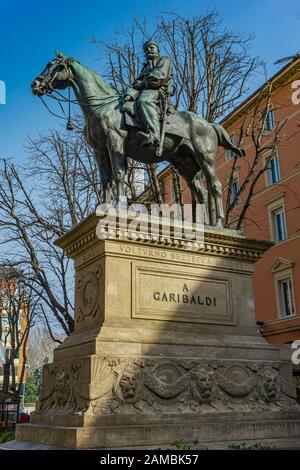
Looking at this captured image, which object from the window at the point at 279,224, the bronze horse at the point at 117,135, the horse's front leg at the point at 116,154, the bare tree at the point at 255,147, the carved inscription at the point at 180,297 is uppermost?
the window at the point at 279,224

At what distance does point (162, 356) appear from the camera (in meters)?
7.44

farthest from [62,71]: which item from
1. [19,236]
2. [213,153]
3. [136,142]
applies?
[19,236]

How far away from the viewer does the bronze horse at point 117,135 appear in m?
8.76

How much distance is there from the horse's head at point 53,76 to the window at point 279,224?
26288 mm

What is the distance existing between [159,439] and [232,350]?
2085 millimetres

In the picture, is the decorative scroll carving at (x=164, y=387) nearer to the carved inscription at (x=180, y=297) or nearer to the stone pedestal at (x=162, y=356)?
the stone pedestal at (x=162, y=356)

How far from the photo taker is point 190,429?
702 centimetres

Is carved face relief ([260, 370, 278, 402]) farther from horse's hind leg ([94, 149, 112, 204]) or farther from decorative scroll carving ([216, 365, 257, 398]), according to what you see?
horse's hind leg ([94, 149, 112, 204])

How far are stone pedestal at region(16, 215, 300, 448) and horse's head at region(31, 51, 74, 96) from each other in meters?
2.68

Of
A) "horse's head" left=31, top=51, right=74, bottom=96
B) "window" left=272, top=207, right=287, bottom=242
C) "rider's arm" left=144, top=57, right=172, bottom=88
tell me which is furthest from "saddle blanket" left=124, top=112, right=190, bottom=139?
"window" left=272, top=207, right=287, bottom=242

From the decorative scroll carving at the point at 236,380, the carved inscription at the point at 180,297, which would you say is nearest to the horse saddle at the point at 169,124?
the carved inscription at the point at 180,297

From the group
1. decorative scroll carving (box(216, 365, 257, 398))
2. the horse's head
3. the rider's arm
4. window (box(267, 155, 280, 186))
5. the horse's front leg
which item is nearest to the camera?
decorative scroll carving (box(216, 365, 257, 398))

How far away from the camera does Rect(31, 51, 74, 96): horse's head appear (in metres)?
9.00
